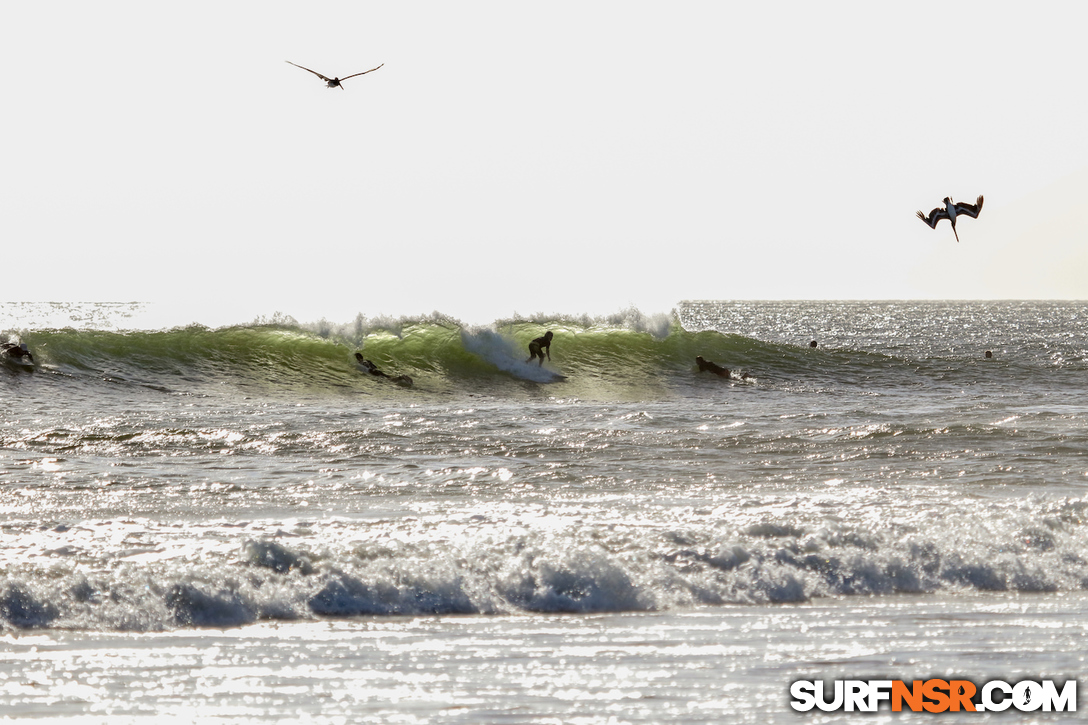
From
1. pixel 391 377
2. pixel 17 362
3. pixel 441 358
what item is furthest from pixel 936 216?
pixel 17 362

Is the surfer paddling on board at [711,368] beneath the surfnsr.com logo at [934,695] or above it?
above

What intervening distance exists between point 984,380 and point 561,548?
55.0 feet

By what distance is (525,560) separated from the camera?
6418 millimetres

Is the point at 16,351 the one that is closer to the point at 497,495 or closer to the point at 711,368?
the point at 497,495

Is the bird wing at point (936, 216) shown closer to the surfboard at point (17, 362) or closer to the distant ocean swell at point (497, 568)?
the distant ocean swell at point (497, 568)

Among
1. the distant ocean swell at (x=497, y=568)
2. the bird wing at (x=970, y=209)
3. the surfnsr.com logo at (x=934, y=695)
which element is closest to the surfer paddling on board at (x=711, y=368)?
the bird wing at (x=970, y=209)

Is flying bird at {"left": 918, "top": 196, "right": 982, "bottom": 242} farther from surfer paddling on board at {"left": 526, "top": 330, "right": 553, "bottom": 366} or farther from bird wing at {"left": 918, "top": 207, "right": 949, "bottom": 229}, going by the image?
surfer paddling on board at {"left": 526, "top": 330, "right": 553, "bottom": 366}

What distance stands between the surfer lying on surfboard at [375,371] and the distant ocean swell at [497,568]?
11438mm

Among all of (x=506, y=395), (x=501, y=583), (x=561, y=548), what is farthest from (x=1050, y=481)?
(x=506, y=395)

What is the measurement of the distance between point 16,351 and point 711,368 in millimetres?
12924

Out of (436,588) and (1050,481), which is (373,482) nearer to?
(436,588)

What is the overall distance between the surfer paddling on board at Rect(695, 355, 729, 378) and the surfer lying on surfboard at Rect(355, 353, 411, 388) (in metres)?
6.10

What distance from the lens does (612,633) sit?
5.47 m

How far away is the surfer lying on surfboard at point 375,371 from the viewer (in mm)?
18656
